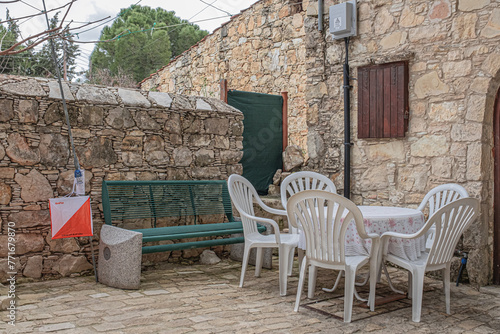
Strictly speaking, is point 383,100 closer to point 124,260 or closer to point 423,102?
point 423,102

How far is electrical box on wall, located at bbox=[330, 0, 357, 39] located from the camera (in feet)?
17.8

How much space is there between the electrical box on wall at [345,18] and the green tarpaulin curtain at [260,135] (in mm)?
1662

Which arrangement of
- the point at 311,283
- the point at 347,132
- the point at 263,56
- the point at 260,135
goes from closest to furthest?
the point at 311,283 → the point at 347,132 → the point at 260,135 → the point at 263,56

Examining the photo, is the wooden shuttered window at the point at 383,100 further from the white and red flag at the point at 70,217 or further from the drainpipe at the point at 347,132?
the white and red flag at the point at 70,217

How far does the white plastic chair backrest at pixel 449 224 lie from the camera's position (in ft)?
11.1

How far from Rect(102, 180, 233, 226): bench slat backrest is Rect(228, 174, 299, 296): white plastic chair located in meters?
0.74

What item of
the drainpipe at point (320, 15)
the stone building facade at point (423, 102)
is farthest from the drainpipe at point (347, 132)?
the drainpipe at point (320, 15)

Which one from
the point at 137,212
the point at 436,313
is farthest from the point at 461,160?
the point at 137,212

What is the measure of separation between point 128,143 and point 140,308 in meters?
1.88

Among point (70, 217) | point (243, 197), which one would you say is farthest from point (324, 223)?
point (70, 217)

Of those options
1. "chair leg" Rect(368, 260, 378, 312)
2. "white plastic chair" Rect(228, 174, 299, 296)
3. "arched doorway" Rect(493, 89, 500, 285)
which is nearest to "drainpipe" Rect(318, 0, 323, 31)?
"arched doorway" Rect(493, 89, 500, 285)

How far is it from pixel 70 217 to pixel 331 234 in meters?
2.30

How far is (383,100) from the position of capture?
523 centimetres

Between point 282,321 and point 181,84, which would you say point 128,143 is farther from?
point 181,84
